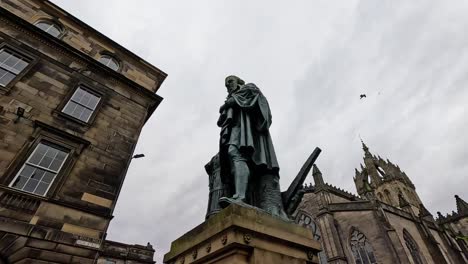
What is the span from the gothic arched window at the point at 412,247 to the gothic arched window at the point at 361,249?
551 cm

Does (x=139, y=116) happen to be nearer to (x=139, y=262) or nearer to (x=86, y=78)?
(x=86, y=78)

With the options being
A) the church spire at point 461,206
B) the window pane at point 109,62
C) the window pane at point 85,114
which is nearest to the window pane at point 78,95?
the window pane at point 85,114

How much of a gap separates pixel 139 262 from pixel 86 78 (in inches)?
774

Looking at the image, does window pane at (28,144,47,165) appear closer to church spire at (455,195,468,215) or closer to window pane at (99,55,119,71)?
window pane at (99,55,119,71)

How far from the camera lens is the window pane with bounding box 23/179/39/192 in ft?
25.5

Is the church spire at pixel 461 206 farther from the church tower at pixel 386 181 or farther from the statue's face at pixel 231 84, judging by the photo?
the statue's face at pixel 231 84

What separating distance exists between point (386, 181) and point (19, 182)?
63.1m

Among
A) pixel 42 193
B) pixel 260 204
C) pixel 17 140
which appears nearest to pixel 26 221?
pixel 42 193

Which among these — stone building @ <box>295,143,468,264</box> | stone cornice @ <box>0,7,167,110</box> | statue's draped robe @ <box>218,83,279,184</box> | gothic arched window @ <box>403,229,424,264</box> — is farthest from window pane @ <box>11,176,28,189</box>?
gothic arched window @ <box>403,229,424,264</box>

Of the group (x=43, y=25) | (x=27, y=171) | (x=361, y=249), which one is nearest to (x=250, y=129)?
(x=27, y=171)

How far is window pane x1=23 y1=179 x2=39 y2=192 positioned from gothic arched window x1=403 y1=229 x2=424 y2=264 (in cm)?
3100

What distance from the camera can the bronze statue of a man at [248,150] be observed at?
305 cm

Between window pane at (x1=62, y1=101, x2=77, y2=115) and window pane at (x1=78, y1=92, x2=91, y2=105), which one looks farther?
A: window pane at (x1=78, y1=92, x2=91, y2=105)

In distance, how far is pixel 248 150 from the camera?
321 centimetres
